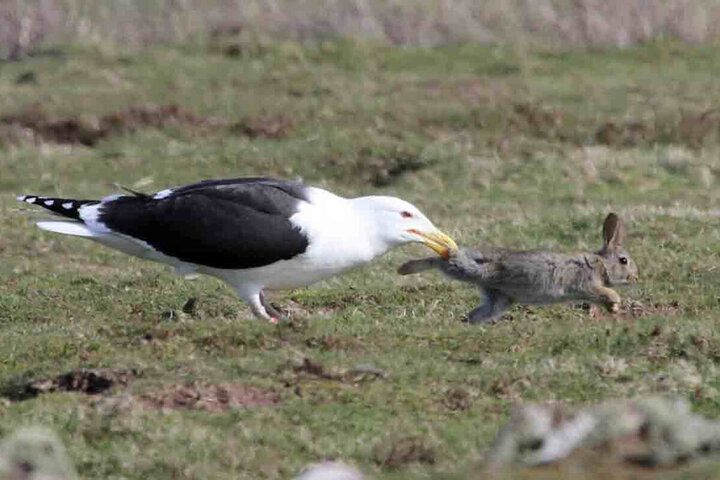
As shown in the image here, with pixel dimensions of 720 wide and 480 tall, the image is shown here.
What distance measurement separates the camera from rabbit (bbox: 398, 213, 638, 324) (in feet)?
33.6

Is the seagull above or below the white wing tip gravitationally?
above

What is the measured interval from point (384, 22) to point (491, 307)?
14.6m

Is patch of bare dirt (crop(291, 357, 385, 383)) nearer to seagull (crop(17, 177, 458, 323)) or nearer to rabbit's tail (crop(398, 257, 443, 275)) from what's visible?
seagull (crop(17, 177, 458, 323))

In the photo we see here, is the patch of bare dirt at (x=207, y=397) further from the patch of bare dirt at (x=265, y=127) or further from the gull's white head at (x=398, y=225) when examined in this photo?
the patch of bare dirt at (x=265, y=127)

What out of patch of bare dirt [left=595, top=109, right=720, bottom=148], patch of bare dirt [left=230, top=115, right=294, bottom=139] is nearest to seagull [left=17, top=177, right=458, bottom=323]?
patch of bare dirt [left=230, top=115, right=294, bottom=139]

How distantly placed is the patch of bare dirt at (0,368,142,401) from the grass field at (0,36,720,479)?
0.14 feet

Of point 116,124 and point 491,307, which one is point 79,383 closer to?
point 491,307

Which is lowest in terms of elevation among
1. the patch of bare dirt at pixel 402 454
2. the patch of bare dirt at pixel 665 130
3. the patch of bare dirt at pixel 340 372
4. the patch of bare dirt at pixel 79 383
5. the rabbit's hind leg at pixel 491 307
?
the patch of bare dirt at pixel 665 130

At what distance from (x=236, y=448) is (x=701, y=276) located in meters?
5.26

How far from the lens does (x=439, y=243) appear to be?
33.4 feet

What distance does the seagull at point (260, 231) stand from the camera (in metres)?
9.93

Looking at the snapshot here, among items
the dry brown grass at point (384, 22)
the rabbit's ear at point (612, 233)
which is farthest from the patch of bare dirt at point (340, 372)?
the dry brown grass at point (384, 22)

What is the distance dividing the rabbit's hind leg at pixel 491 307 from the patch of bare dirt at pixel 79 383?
252 cm

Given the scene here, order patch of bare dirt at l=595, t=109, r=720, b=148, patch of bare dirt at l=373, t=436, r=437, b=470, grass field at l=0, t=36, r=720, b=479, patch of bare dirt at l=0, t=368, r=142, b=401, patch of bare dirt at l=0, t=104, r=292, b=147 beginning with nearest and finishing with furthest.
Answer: patch of bare dirt at l=373, t=436, r=437, b=470 → grass field at l=0, t=36, r=720, b=479 → patch of bare dirt at l=0, t=368, r=142, b=401 → patch of bare dirt at l=595, t=109, r=720, b=148 → patch of bare dirt at l=0, t=104, r=292, b=147
